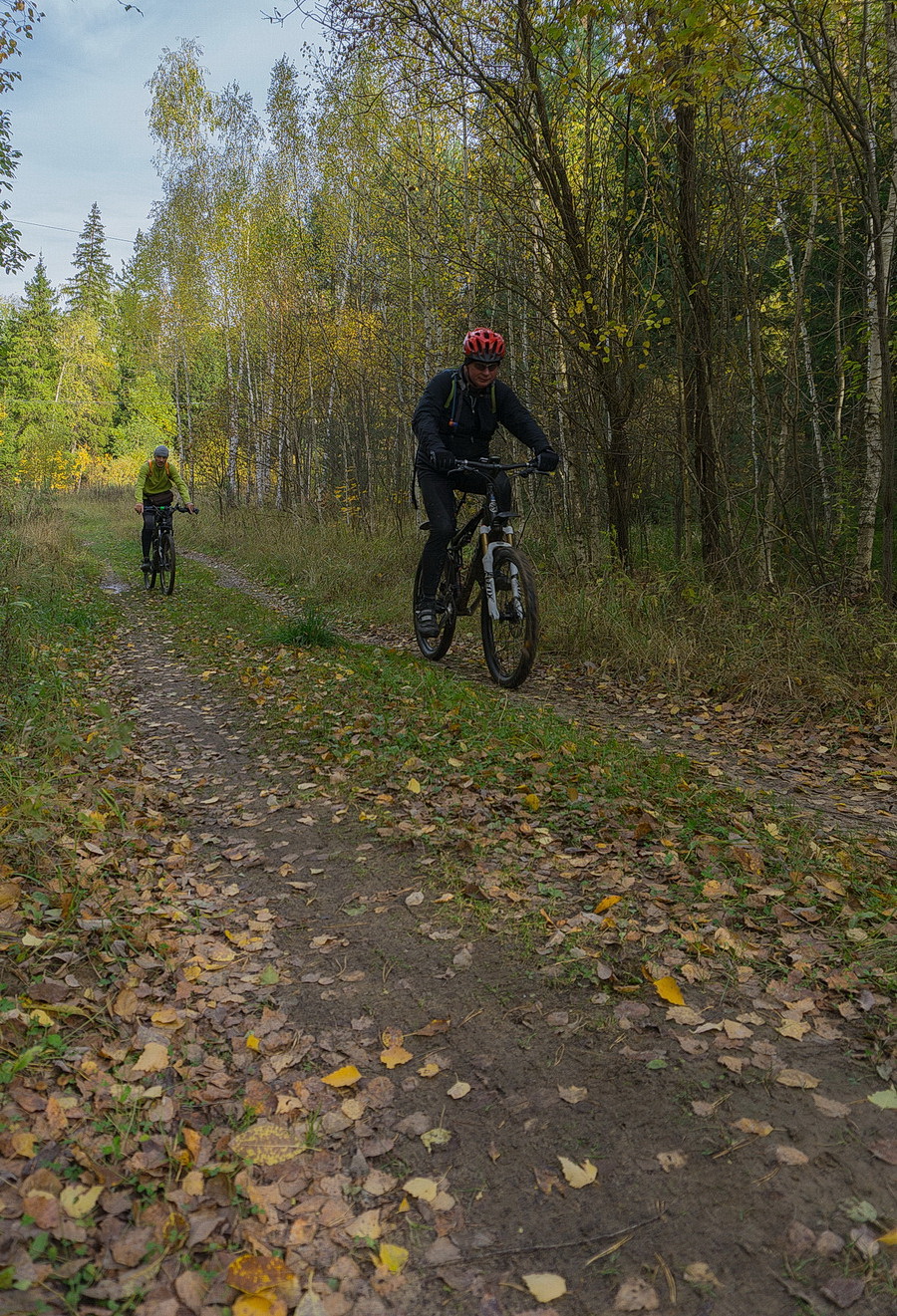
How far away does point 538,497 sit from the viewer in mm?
13055

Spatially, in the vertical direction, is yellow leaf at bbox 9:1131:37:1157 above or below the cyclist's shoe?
below

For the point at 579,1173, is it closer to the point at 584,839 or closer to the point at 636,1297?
the point at 636,1297

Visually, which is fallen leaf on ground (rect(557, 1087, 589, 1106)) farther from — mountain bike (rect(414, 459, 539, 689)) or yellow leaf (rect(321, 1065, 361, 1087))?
mountain bike (rect(414, 459, 539, 689))

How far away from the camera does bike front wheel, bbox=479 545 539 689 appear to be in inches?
241

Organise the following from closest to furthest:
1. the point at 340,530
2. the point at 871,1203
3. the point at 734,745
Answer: the point at 871,1203 → the point at 734,745 → the point at 340,530

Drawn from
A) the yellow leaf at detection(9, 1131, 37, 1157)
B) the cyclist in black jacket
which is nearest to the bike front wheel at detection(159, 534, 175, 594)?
the cyclist in black jacket

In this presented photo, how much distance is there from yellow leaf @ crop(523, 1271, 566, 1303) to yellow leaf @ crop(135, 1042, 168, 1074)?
1311mm

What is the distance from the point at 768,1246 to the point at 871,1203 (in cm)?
29

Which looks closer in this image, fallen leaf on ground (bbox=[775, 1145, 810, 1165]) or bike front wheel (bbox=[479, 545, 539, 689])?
fallen leaf on ground (bbox=[775, 1145, 810, 1165])

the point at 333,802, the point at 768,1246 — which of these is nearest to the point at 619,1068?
the point at 768,1246

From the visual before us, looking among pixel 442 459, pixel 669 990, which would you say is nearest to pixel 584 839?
pixel 669 990

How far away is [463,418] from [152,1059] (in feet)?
17.7

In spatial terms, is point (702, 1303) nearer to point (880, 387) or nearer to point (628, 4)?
point (880, 387)

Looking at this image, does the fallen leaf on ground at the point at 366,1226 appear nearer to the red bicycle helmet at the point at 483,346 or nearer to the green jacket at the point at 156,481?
the red bicycle helmet at the point at 483,346
